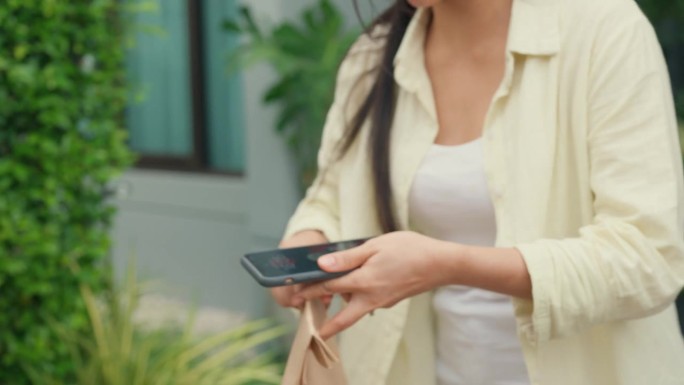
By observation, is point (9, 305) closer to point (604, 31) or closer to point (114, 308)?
point (114, 308)

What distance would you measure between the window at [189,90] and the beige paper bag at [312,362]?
5.90 metres

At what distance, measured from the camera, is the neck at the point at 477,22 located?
7.40 ft

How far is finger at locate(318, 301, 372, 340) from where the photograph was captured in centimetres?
204

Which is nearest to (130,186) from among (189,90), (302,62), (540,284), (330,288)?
(302,62)

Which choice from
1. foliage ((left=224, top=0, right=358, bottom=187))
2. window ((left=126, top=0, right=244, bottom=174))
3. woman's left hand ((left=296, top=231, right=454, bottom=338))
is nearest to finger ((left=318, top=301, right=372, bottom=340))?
woman's left hand ((left=296, top=231, right=454, bottom=338))

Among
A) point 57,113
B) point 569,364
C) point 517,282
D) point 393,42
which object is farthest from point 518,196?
point 57,113

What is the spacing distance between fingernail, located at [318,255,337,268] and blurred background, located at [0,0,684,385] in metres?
1.25

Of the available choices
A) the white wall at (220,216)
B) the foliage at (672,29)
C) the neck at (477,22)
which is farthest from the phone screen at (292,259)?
the white wall at (220,216)

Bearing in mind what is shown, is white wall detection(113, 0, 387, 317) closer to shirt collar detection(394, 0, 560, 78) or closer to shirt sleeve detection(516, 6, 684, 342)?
shirt collar detection(394, 0, 560, 78)

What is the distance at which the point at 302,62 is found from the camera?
20.3 ft

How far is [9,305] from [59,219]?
0.37m

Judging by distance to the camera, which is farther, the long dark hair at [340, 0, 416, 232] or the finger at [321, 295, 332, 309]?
the long dark hair at [340, 0, 416, 232]

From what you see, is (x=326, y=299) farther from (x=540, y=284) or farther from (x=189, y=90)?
(x=189, y=90)

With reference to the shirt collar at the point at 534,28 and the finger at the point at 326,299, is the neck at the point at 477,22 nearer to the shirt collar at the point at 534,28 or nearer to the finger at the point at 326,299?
the shirt collar at the point at 534,28
